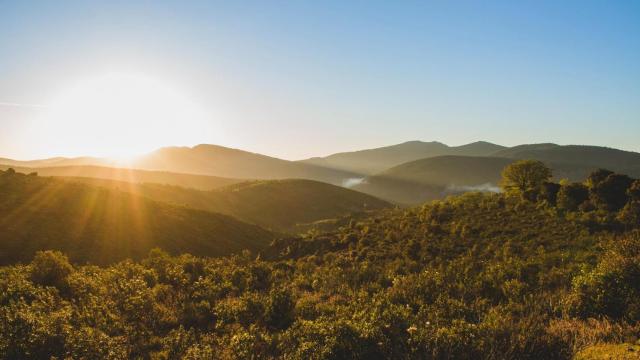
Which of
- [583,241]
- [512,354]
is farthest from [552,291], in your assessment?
[583,241]

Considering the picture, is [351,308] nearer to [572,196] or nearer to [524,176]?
[572,196]

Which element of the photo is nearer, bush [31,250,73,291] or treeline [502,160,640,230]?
bush [31,250,73,291]

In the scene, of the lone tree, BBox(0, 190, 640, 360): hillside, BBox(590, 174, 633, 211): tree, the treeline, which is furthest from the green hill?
BBox(0, 190, 640, 360): hillside

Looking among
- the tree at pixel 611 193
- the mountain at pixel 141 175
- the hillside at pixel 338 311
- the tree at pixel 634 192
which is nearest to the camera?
the hillside at pixel 338 311

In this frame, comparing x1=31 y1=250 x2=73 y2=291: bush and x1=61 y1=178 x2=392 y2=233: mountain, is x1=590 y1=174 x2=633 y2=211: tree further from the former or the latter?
x1=61 y1=178 x2=392 y2=233: mountain

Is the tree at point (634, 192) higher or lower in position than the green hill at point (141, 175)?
higher

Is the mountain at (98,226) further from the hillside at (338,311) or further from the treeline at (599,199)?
the treeline at (599,199)

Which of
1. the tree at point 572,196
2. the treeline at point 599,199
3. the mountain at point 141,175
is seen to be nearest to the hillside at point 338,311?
the treeline at point 599,199
